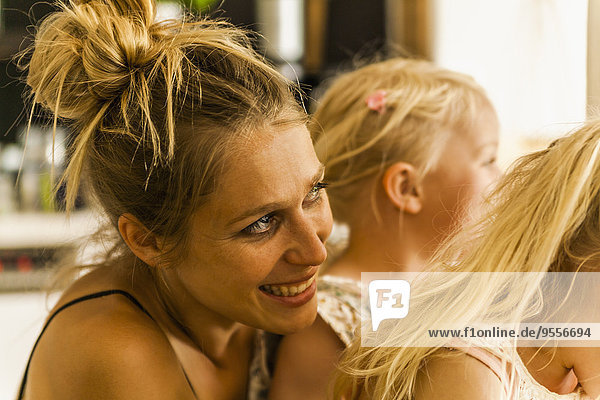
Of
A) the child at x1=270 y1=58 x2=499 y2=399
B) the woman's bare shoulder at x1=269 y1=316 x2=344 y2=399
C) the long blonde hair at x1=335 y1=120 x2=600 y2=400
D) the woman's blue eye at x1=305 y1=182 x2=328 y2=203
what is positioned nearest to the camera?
the long blonde hair at x1=335 y1=120 x2=600 y2=400

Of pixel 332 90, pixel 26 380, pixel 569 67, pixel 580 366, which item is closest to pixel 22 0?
pixel 332 90

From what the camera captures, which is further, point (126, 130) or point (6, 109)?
point (6, 109)

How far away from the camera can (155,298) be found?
0.78m

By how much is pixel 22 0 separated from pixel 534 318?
912 mm

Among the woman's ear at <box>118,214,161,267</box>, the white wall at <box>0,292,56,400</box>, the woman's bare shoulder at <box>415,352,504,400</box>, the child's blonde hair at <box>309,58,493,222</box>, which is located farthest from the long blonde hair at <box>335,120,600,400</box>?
the white wall at <box>0,292,56,400</box>

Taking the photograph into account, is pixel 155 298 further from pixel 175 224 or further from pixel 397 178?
pixel 397 178

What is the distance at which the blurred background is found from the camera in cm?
79

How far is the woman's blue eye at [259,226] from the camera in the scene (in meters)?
0.64

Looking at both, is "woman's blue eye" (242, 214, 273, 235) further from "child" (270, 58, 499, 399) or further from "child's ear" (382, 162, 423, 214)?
"child's ear" (382, 162, 423, 214)

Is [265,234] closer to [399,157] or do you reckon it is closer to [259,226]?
[259,226]

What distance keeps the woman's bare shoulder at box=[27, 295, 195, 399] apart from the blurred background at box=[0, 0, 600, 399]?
0.12 m

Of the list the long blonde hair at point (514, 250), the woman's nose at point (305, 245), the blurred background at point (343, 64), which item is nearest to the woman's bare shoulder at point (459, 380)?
the long blonde hair at point (514, 250)

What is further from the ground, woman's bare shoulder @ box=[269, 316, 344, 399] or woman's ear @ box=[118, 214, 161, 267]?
woman's ear @ box=[118, 214, 161, 267]

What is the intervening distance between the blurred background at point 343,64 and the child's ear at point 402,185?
13 cm
